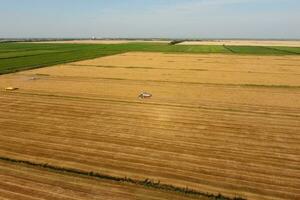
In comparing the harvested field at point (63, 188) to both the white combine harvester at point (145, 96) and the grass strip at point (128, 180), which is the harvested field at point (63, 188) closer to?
the grass strip at point (128, 180)

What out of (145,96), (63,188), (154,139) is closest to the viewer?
(63,188)

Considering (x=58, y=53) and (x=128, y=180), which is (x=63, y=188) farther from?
(x=58, y=53)

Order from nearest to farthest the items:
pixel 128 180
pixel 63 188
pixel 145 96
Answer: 1. pixel 63 188
2. pixel 128 180
3. pixel 145 96

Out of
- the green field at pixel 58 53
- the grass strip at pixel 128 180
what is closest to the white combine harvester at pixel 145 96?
the grass strip at pixel 128 180

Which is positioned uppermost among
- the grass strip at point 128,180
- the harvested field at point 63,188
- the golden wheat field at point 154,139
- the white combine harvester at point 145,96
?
the white combine harvester at point 145,96

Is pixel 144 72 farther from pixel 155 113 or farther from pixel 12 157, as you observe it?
pixel 12 157

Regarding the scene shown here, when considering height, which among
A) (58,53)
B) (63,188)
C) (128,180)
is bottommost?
(63,188)

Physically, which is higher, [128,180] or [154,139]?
[154,139]

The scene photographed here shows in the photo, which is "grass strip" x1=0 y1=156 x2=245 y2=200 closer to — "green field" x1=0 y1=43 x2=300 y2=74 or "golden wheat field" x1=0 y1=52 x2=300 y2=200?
"golden wheat field" x1=0 y1=52 x2=300 y2=200

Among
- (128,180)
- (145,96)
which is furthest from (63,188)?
(145,96)
